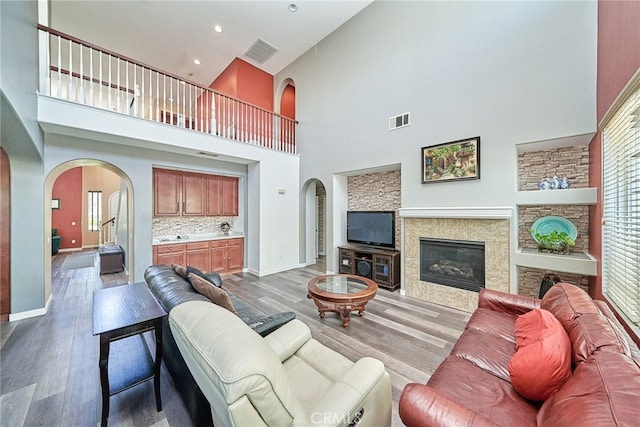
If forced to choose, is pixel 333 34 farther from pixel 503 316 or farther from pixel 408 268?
pixel 503 316

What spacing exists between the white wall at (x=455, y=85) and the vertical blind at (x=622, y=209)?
0.79m

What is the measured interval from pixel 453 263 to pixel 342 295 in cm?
189

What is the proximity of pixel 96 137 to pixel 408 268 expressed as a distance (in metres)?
5.23

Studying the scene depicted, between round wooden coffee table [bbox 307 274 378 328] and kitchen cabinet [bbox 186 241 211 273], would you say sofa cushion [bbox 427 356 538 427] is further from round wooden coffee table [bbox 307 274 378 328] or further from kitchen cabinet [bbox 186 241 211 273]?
kitchen cabinet [bbox 186 241 211 273]

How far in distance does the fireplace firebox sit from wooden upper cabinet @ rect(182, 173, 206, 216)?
4.53 metres

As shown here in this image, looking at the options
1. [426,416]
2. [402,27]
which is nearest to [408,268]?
[426,416]

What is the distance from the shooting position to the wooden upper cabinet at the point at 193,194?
200 inches

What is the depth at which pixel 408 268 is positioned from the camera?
3.99m

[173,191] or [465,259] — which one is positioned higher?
[173,191]

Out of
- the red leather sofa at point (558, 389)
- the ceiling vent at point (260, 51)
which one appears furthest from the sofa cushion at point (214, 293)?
the ceiling vent at point (260, 51)

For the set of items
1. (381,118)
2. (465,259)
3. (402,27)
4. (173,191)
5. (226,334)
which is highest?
(402,27)

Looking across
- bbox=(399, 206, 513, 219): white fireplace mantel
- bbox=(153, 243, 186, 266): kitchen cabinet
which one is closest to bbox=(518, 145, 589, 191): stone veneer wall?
bbox=(399, 206, 513, 219): white fireplace mantel

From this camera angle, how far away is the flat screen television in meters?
4.50

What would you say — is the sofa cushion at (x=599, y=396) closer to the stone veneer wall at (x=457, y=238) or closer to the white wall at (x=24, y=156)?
the stone veneer wall at (x=457, y=238)
